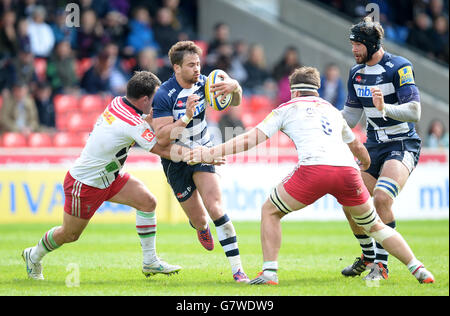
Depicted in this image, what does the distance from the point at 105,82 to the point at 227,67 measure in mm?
2857

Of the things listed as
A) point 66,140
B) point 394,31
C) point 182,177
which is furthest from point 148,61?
point 182,177

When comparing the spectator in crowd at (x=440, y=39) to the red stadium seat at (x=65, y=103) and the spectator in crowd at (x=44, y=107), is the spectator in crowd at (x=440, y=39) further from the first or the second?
the spectator in crowd at (x=44, y=107)

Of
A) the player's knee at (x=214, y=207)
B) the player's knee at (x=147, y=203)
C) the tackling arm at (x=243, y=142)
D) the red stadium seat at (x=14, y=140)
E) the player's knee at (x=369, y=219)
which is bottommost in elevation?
the red stadium seat at (x=14, y=140)

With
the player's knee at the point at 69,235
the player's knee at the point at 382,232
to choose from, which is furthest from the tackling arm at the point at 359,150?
the player's knee at the point at 69,235

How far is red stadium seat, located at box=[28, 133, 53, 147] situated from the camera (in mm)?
15734

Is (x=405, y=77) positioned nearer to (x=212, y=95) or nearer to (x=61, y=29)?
(x=212, y=95)

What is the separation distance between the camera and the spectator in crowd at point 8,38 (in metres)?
17.2

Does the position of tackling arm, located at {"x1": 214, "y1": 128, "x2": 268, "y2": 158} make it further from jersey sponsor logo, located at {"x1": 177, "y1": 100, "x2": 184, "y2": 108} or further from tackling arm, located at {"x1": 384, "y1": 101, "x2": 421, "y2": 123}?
tackling arm, located at {"x1": 384, "y1": 101, "x2": 421, "y2": 123}

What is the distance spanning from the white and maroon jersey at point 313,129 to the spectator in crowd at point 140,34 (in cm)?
1152

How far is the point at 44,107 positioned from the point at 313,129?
1021 centimetres

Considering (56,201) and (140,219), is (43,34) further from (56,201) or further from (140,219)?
(140,219)

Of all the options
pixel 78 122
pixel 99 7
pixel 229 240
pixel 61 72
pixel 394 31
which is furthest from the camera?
pixel 394 31

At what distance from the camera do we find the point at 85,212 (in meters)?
8.10

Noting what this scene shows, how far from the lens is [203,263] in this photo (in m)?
9.40
